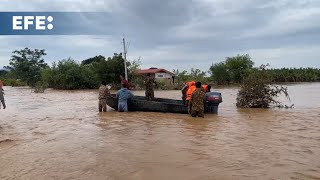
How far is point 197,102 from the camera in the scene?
1223cm

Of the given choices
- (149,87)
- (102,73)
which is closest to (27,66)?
(102,73)

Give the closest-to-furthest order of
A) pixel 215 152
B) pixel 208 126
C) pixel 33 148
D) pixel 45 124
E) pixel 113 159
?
pixel 113 159 < pixel 215 152 < pixel 33 148 < pixel 208 126 < pixel 45 124

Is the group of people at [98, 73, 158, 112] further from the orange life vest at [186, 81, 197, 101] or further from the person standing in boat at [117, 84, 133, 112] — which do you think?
the orange life vest at [186, 81, 197, 101]

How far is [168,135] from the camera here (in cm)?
888

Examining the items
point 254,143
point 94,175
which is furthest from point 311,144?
point 94,175

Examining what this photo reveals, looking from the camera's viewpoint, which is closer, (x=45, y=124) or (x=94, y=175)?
(x=94, y=175)

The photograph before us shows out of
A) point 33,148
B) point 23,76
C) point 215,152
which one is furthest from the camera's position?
Answer: point 23,76

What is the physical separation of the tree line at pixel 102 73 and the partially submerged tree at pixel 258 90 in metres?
12.6

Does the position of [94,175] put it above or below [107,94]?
below

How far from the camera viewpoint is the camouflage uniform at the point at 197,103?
12086mm

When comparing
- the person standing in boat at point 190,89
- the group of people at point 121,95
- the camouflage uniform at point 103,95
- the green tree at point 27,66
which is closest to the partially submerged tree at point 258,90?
the person standing in boat at point 190,89

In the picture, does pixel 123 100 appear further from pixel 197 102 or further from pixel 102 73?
pixel 102 73

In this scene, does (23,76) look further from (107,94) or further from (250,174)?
(250,174)

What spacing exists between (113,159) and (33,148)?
2068 millimetres
